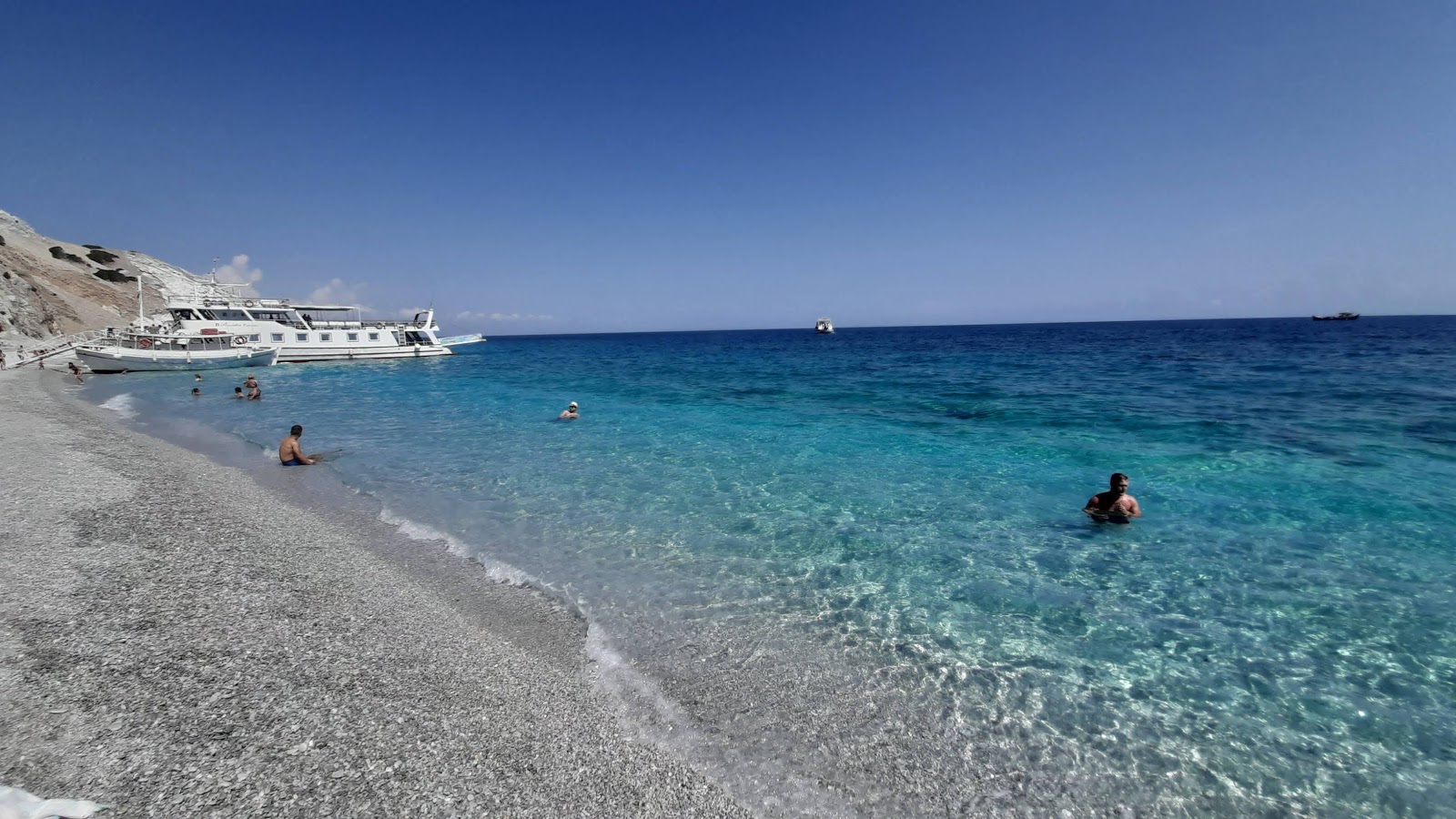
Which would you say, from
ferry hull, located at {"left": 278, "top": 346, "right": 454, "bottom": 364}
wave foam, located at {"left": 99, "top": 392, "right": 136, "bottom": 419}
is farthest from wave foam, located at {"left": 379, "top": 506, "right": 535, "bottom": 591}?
ferry hull, located at {"left": 278, "top": 346, "right": 454, "bottom": 364}

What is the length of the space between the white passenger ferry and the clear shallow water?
114 ft

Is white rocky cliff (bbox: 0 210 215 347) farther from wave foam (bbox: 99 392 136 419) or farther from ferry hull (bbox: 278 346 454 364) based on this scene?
wave foam (bbox: 99 392 136 419)

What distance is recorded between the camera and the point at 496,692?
5438mm

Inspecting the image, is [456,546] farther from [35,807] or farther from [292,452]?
[292,452]

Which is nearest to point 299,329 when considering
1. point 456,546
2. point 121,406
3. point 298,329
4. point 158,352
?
point 298,329

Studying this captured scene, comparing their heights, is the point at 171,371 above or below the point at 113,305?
below

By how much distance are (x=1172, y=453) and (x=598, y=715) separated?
17.8 m

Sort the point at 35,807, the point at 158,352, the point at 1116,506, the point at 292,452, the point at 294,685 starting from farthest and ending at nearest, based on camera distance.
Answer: the point at 158,352, the point at 292,452, the point at 1116,506, the point at 294,685, the point at 35,807

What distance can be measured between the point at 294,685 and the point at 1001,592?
866 cm

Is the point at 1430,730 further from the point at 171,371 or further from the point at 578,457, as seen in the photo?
the point at 171,371

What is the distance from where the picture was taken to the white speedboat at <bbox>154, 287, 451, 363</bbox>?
43.9 m

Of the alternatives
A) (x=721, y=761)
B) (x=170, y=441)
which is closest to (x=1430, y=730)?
(x=721, y=761)

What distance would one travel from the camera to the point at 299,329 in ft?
168

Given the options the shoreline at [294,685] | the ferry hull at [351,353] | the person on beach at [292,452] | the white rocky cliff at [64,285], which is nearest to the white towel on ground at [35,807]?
the shoreline at [294,685]
